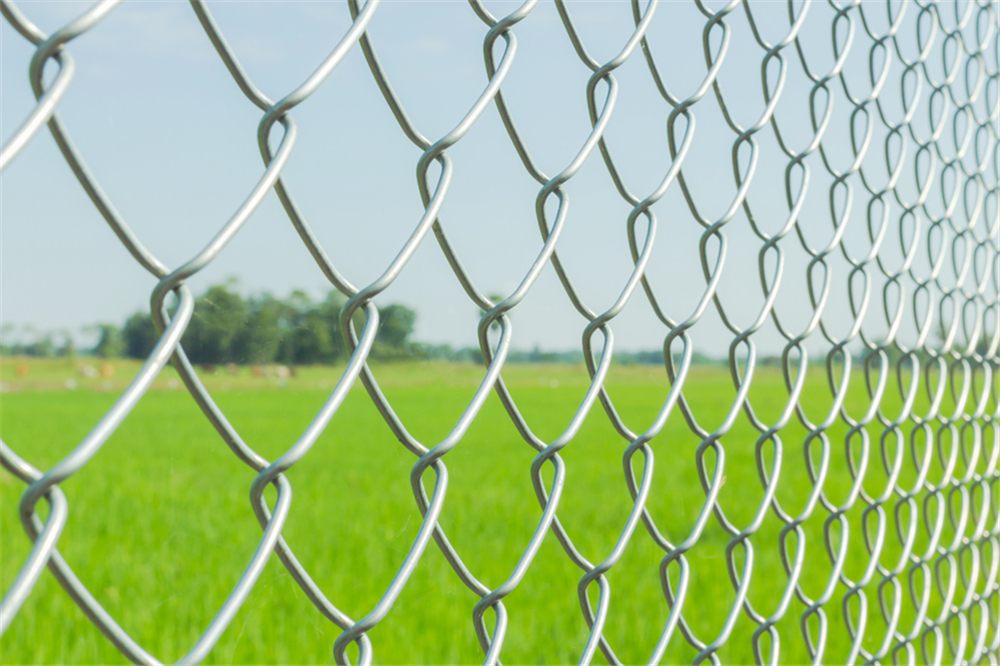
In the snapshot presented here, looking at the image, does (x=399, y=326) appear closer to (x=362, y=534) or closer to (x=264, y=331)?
(x=264, y=331)

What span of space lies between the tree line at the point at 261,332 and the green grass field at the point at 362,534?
0.14ft

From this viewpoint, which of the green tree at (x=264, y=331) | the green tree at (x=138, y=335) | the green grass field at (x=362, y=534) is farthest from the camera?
the green grass field at (x=362, y=534)

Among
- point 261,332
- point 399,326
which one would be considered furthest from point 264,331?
point 399,326

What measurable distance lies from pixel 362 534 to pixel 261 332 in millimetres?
2927

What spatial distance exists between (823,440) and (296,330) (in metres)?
0.76

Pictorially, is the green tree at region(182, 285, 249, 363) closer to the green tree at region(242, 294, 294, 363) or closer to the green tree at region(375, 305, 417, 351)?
the green tree at region(242, 294, 294, 363)

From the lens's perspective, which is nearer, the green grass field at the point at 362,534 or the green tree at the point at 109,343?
the green tree at the point at 109,343

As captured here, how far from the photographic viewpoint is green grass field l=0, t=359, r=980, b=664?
2031 mm

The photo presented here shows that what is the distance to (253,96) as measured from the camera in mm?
449

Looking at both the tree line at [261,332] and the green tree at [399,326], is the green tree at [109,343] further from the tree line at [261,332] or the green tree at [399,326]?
the green tree at [399,326]

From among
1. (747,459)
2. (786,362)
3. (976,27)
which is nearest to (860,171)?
(786,362)

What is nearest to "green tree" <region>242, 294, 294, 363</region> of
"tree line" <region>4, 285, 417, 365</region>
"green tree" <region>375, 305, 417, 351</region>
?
"tree line" <region>4, 285, 417, 365</region>

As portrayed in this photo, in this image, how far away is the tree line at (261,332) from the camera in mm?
709

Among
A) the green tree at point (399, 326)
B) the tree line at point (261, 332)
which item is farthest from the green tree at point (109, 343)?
the green tree at point (399, 326)
